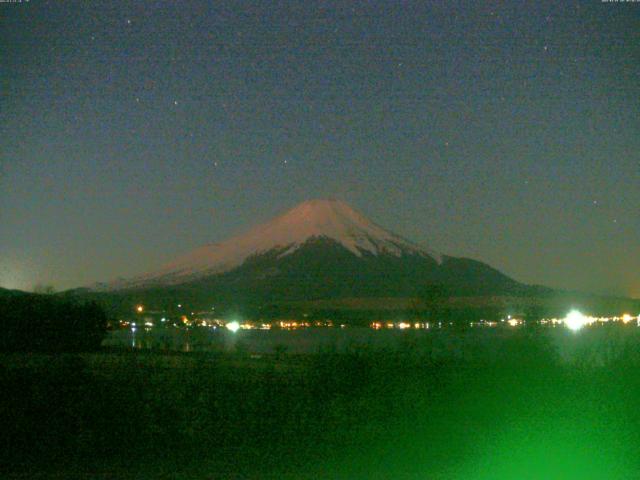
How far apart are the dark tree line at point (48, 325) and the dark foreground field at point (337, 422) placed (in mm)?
19836

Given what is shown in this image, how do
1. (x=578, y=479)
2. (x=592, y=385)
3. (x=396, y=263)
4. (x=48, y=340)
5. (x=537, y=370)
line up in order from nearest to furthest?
(x=578, y=479)
(x=592, y=385)
(x=537, y=370)
(x=48, y=340)
(x=396, y=263)

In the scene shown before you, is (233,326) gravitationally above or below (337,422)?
above

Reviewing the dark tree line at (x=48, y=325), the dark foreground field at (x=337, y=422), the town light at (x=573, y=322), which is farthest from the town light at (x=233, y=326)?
the dark foreground field at (x=337, y=422)

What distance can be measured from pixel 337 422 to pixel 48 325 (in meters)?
26.0

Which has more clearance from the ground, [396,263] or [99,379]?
[396,263]

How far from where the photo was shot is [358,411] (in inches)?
511

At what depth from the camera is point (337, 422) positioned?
1263 cm

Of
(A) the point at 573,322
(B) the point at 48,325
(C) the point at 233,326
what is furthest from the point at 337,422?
(C) the point at 233,326

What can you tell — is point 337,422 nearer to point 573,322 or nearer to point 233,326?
point 573,322

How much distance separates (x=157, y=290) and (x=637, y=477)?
275 ft

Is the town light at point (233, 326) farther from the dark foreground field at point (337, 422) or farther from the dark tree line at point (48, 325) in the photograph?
the dark foreground field at point (337, 422)

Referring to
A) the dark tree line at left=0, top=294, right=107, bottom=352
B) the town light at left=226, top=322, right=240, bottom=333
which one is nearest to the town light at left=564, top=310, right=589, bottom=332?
the dark tree line at left=0, top=294, right=107, bottom=352

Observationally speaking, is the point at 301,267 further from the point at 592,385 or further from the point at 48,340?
the point at 592,385

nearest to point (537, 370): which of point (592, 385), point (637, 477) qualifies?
point (592, 385)
